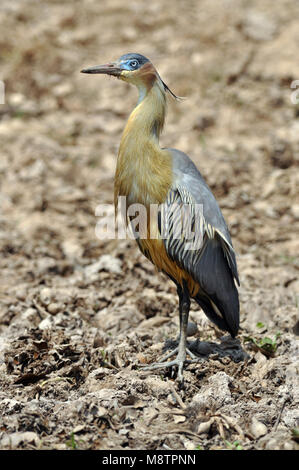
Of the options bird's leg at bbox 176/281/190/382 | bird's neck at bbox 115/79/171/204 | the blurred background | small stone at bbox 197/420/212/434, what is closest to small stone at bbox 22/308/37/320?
the blurred background

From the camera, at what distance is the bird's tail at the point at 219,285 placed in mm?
4273

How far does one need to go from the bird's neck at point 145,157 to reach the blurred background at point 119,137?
1.55 m

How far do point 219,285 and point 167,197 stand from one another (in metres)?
0.79

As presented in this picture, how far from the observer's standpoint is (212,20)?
409 inches

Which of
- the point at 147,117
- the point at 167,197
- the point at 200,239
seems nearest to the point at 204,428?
the point at 200,239

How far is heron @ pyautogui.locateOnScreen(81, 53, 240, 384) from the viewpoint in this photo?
4.13m

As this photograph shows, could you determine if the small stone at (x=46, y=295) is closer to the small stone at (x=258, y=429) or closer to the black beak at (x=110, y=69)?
the black beak at (x=110, y=69)

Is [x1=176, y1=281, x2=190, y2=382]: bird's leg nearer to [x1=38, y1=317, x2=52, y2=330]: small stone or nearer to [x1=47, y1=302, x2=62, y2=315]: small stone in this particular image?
[x1=38, y1=317, x2=52, y2=330]: small stone

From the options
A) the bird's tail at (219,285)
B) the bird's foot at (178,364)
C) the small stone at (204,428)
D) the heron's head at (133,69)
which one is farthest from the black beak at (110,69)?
the small stone at (204,428)

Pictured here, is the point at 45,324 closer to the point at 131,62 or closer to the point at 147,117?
the point at 147,117

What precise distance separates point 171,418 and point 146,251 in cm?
130

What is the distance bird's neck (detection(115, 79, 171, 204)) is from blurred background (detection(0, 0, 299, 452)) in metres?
1.55

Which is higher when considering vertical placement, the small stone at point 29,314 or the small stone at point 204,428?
the small stone at point 29,314
